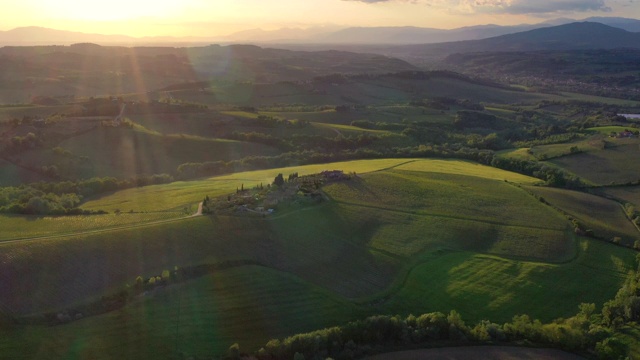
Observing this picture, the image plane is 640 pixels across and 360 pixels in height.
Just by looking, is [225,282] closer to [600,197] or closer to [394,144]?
[600,197]

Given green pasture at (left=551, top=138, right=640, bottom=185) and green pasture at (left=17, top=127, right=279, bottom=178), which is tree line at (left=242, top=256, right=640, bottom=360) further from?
green pasture at (left=17, top=127, right=279, bottom=178)

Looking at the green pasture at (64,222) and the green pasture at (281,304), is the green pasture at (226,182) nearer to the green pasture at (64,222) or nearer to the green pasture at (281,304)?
the green pasture at (64,222)

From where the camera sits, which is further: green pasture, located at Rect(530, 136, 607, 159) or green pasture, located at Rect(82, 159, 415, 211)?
green pasture, located at Rect(530, 136, 607, 159)

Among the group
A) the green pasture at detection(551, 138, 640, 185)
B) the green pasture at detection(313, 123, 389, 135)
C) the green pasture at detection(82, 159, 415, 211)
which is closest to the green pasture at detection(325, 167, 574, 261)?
the green pasture at detection(82, 159, 415, 211)

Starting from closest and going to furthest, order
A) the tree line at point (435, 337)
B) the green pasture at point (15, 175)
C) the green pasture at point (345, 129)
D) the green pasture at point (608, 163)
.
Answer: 1. the tree line at point (435, 337)
2. the green pasture at point (15, 175)
3. the green pasture at point (608, 163)
4. the green pasture at point (345, 129)

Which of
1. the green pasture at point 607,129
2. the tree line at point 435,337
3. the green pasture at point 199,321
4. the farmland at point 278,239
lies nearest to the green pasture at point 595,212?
the farmland at point 278,239

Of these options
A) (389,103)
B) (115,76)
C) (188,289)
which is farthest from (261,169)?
(115,76)
